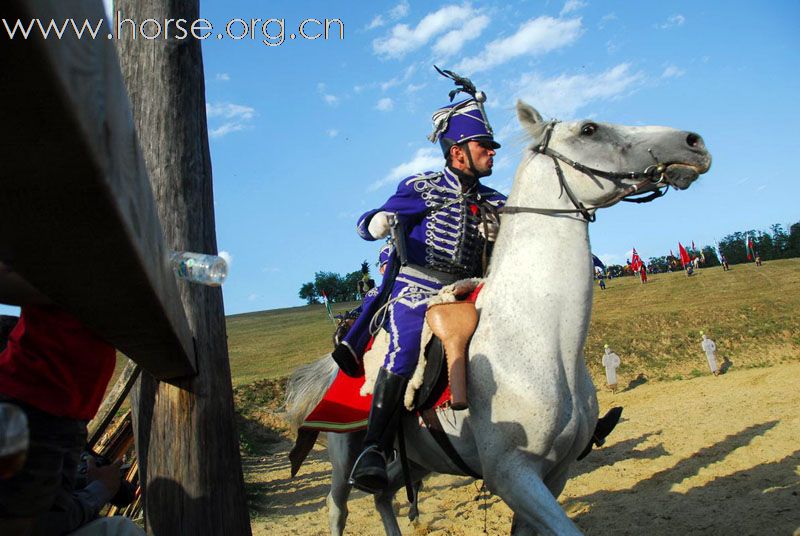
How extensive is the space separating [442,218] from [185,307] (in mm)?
2139

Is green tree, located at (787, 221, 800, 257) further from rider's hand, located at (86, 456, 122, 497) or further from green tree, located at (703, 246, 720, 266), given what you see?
rider's hand, located at (86, 456, 122, 497)

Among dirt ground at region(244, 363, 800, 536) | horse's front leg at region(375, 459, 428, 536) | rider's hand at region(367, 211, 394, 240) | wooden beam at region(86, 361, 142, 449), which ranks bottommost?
dirt ground at region(244, 363, 800, 536)

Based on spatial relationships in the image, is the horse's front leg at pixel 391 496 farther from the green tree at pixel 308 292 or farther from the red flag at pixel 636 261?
the green tree at pixel 308 292

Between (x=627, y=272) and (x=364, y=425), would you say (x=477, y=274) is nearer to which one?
(x=364, y=425)

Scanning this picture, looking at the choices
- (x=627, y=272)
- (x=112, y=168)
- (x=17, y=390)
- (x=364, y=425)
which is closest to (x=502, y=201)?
(x=364, y=425)

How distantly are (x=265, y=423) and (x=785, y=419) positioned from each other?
12.4m

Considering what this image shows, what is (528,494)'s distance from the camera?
3260mm

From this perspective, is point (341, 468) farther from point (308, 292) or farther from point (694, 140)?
point (308, 292)

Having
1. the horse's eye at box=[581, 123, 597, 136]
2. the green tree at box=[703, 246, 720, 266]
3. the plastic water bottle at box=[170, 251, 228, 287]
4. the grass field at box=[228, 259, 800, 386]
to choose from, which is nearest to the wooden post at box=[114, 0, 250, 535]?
the plastic water bottle at box=[170, 251, 228, 287]

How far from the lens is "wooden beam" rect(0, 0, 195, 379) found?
77 cm

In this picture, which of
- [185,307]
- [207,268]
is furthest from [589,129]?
[207,268]

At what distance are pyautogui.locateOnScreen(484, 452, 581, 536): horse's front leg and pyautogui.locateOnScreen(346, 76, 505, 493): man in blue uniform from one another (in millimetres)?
1112

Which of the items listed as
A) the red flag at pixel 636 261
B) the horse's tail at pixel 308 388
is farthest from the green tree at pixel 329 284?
the horse's tail at pixel 308 388

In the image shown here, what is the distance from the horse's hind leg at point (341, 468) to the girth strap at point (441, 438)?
3.99ft
